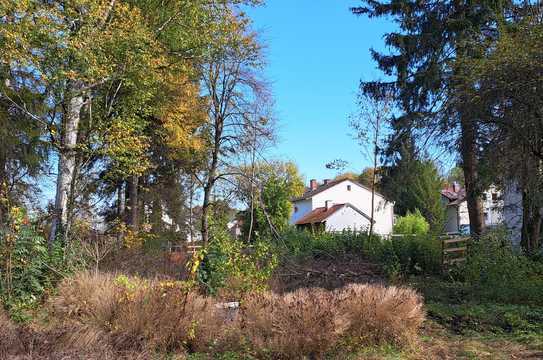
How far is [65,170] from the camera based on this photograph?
10.8 metres

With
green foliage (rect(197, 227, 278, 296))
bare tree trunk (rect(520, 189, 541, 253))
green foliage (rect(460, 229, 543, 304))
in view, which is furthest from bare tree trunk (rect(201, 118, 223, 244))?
green foliage (rect(197, 227, 278, 296))

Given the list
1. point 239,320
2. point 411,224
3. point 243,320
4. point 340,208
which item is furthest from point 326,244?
point 340,208

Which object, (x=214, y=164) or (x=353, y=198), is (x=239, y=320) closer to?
(x=214, y=164)

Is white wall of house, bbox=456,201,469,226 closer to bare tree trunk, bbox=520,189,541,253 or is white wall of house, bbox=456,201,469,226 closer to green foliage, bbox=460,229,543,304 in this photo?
bare tree trunk, bbox=520,189,541,253

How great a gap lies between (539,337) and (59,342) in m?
5.77

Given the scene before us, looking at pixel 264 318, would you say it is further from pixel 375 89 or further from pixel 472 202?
pixel 375 89

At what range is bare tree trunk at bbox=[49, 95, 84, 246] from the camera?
34.2ft

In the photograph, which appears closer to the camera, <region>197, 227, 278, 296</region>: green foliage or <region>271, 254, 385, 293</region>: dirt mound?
<region>197, 227, 278, 296</region>: green foliage

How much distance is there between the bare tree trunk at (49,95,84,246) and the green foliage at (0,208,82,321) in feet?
7.63

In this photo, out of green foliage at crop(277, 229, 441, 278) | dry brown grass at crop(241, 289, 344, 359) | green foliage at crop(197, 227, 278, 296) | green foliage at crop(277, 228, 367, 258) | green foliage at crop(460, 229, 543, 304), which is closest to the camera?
dry brown grass at crop(241, 289, 344, 359)

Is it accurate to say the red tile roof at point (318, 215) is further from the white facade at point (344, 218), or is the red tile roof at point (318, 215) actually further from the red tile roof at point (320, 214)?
the white facade at point (344, 218)

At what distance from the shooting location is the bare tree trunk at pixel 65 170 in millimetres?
10430

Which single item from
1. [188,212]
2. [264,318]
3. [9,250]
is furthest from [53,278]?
[188,212]

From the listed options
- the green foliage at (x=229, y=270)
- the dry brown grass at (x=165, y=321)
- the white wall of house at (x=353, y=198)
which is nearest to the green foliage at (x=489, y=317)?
the green foliage at (x=229, y=270)
